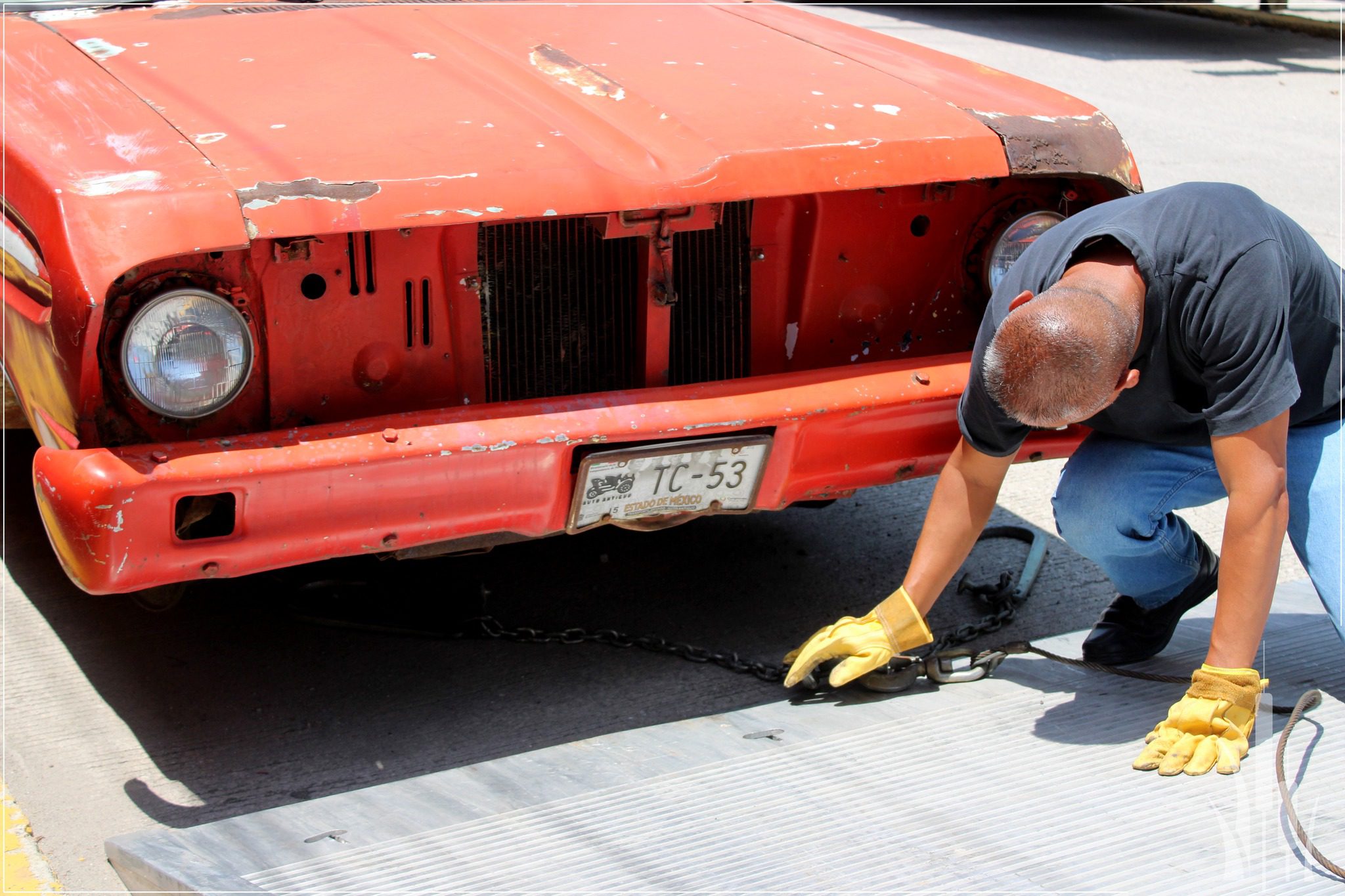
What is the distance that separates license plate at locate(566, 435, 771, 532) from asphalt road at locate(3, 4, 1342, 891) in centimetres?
51

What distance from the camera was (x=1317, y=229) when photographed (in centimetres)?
681

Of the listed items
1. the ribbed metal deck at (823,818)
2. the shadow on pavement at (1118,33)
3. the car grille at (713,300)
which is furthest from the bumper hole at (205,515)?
the shadow on pavement at (1118,33)

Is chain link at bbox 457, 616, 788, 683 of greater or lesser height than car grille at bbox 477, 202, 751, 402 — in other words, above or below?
below

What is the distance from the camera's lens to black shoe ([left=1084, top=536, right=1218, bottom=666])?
3.01 meters

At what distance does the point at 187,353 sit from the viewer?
2406 mm

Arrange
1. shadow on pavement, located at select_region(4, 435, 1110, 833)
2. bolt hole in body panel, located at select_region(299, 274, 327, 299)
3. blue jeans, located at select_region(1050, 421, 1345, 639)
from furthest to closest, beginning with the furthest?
1. shadow on pavement, located at select_region(4, 435, 1110, 833)
2. blue jeans, located at select_region(1050, 421, 1345, 639)
3. bolt hole in body panel, located at select_region(299, 274, 327, 299)

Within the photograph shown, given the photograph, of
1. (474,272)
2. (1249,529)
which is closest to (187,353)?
(474,272)

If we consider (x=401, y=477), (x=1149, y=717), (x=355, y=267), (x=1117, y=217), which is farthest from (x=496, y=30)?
(x=1149, y=717)

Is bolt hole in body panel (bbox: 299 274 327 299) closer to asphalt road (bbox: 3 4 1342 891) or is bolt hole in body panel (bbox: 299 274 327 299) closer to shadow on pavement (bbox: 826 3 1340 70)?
asphalt road (bbox: 3 4 1342 891)

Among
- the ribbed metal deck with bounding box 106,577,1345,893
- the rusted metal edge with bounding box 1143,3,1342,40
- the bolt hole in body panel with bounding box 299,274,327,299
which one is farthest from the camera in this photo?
the rusted metal edge with bounding box 1143,3,1342,40

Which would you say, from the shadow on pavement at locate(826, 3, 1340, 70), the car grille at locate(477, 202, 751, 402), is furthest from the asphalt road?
the shadow on pavement at locate(826, 3, 1340, 70)

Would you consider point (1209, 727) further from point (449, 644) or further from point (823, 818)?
point (449, 644)

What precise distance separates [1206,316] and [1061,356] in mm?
353

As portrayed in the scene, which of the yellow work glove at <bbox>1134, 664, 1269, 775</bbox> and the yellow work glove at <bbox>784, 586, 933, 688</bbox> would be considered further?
the yellow work glove at <bbox>784, 586, 933, 688</bbox>
